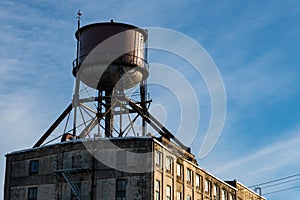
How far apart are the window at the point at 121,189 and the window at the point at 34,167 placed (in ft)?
25.5

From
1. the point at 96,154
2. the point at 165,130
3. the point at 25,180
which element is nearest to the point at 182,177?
the point at 165,130

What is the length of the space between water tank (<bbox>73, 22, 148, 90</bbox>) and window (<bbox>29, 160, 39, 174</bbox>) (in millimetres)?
7801

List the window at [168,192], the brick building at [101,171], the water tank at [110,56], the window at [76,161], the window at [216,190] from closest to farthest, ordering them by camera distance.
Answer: the brick building at [101,171] → the window at [76,161] → the window at [168,192] → the water tank at [110,56] → the window at [216,190]

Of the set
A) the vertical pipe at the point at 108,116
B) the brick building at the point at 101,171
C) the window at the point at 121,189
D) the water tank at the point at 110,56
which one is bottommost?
the window at the point at 121,189

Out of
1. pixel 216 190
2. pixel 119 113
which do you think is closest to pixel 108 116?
pixel 119 113

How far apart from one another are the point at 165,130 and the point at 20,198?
13441 millimetres

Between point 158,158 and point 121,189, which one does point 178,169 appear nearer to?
point 158,158

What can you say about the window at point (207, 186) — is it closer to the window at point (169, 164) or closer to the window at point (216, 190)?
the window at point (216, 190)

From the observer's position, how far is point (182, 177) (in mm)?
53875

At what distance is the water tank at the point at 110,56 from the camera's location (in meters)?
51.9

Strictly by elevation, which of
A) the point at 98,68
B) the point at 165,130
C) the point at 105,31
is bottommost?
the point at 165,130

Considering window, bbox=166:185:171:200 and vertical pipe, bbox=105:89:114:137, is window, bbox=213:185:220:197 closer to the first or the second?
window, bbox=166:185:171:200

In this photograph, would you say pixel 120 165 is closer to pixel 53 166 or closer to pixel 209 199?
pixel 53 166

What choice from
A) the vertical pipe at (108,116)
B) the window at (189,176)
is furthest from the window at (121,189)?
the window at (189,176)
